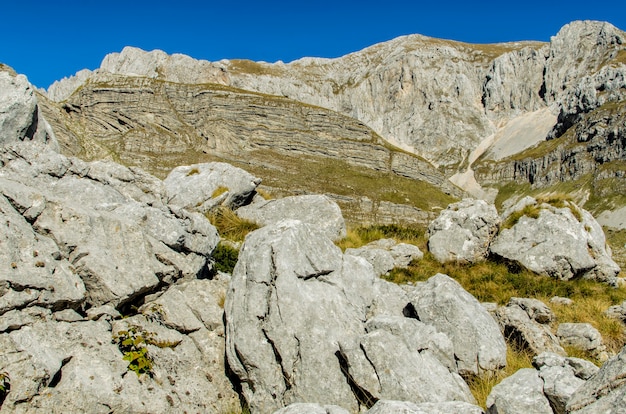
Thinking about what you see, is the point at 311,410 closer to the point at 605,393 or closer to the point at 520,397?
the point at 520,397

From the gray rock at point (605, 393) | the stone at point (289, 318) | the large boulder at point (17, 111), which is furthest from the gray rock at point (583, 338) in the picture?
the large boulder at point (17, 111)

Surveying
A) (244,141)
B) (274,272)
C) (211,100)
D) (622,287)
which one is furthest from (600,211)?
(274,272)

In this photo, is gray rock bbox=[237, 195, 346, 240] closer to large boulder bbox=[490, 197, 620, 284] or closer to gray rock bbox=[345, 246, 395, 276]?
gray rock bbox=[345, 246, 395, 276]

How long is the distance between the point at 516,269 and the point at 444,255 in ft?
7.89

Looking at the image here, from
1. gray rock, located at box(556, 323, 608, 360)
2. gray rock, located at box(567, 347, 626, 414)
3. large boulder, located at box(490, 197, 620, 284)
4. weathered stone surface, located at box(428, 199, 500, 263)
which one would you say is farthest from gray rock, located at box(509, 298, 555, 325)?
gray rock, located at box(567, 347, 626, 414)

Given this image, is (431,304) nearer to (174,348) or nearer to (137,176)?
(174,348)

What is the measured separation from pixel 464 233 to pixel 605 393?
11626 mm

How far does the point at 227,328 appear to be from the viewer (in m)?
8.00

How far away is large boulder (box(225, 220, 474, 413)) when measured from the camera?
22.0ft

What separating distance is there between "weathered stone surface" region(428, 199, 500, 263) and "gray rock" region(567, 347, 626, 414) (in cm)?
1053

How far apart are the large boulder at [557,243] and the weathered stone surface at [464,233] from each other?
47cm

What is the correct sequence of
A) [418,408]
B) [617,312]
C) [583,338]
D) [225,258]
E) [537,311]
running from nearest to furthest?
[418,408]
[583,338]
[537,311]
[617,312]
[225,258]

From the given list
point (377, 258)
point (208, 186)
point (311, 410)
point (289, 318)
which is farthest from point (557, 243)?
point (208, 186)

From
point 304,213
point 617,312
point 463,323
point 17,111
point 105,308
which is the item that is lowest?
point 105,308
